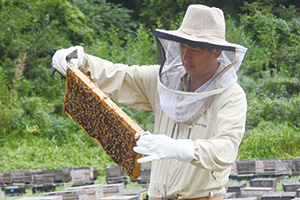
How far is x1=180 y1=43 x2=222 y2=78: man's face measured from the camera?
2.66m

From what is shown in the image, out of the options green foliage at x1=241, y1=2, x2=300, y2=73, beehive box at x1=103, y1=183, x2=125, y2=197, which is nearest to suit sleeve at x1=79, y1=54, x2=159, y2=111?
beehive box at x1=103, y1=183, x2=125, y2=197

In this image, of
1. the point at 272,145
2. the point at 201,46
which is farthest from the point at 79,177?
the point at 201,46

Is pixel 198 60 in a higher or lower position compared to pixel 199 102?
higher

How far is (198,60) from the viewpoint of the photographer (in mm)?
2668

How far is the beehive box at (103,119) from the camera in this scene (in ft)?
8.55

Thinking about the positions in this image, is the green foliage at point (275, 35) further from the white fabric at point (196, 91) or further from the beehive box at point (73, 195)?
the white fabric at point (196, 91)

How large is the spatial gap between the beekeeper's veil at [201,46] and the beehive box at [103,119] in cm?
27

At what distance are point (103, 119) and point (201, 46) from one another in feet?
2.45

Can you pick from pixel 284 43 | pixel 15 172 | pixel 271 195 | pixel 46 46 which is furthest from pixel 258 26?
pixel 271 195

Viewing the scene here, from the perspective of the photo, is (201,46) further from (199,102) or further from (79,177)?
(79,177)

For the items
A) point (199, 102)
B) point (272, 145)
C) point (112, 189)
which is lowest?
point (272, 145)

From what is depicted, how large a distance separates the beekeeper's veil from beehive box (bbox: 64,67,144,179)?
0.88 feet

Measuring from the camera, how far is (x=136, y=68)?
3057 mm

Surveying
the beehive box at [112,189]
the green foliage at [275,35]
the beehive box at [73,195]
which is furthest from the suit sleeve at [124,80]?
the green foliage at [275,35]
